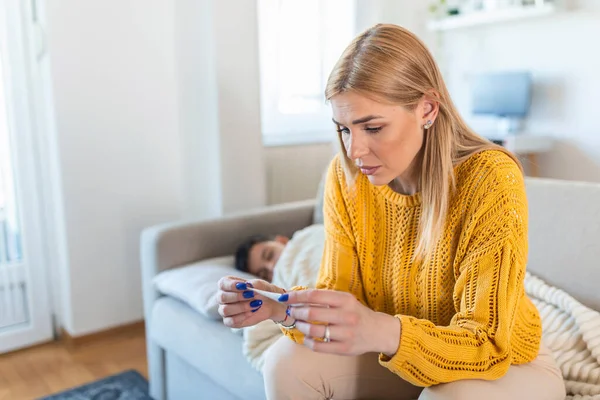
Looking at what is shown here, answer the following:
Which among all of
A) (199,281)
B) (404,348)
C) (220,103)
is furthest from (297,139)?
(404,348)

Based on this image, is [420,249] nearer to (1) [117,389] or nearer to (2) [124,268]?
(1) [117,389]

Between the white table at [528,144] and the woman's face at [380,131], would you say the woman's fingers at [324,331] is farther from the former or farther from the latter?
the white table at [528,144]

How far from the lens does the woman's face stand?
0.96 meters

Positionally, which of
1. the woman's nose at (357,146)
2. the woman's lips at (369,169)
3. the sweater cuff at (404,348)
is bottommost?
the sweater cuff at (404,348)

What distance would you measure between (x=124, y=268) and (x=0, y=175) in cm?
61

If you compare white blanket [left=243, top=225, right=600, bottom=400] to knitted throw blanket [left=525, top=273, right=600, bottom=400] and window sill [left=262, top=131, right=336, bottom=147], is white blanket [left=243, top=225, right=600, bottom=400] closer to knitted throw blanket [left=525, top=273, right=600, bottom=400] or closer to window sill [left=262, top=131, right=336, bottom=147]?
knitted throw blanket [left=525, top=273, right=600, bottom=400]

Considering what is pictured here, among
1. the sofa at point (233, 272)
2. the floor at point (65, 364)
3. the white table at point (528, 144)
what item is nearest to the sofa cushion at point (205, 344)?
the sofa at point (233, 272)

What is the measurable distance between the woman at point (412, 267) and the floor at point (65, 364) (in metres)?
1.27

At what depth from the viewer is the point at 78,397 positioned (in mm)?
1923

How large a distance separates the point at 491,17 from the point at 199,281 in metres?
2.16

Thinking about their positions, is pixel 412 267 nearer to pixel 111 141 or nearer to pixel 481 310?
pixel 481 310

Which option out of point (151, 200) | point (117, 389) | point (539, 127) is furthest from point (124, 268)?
point (539, 127)

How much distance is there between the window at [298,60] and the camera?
2906 millimetres

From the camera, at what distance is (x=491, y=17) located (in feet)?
9.59
